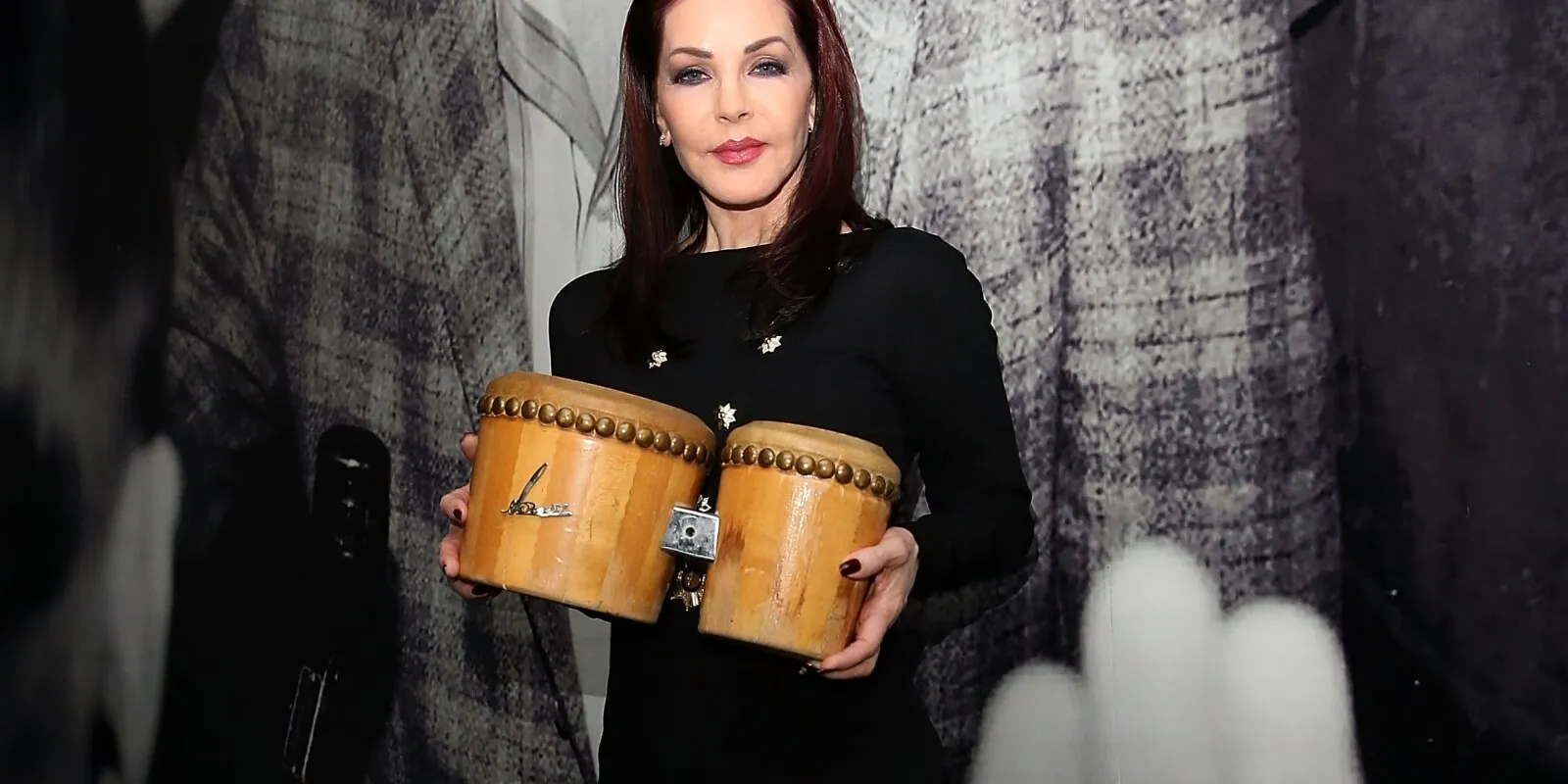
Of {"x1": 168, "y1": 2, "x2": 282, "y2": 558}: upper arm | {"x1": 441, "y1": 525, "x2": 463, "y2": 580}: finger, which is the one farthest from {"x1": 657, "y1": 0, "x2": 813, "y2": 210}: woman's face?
{"x1": 168, "y1": 2, "x2": 282, "y2": 558}: upper arm

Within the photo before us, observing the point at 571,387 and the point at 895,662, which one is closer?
the point at 571,387

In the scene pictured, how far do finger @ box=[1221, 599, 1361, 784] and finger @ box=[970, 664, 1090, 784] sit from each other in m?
0.21

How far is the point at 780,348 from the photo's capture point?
52.6 inches

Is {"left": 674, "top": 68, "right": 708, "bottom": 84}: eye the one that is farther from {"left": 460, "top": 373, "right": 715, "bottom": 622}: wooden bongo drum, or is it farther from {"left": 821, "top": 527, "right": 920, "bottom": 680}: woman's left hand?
{"left": 821, "top": 527, "right": 920, "bottom": 680}: woman's left hand

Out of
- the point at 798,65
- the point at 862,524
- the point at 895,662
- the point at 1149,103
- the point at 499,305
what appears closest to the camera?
the point at 862,524

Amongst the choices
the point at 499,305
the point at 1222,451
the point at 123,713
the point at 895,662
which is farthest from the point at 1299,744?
the point at 123,713

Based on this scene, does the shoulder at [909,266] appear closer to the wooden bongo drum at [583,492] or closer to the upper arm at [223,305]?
the wooden bongo drum at [583,492]

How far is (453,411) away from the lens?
7.36 feet

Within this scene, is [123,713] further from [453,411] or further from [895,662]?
[895,662]

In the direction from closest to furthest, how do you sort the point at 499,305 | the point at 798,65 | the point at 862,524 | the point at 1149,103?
the point at 862,524 < the point at 798,65 < the point at 1149,103 < the point at 499,305

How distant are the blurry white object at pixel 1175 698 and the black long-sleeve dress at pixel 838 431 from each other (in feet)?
1.44

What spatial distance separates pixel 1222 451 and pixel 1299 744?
396mm
